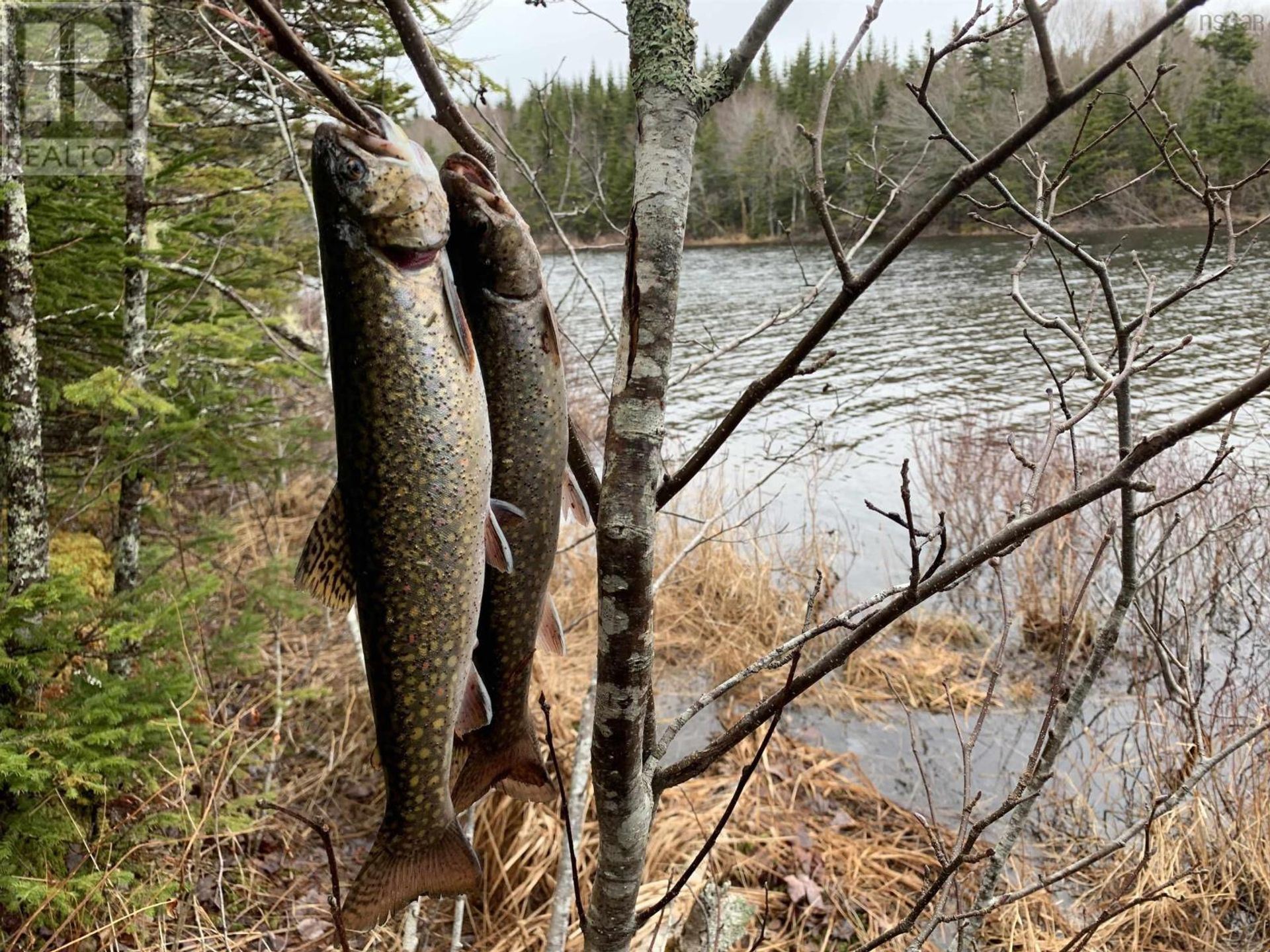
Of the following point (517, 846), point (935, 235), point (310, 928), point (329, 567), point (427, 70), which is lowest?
point (310, 928)

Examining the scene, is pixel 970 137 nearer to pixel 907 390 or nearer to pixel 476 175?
pixel 907 390

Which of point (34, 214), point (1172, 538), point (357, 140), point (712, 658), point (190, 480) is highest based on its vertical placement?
point (34, 214)

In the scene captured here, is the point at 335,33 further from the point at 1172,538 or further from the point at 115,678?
the point at 1172,538

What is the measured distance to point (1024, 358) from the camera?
57.4 feet

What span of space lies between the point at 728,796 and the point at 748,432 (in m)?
8.34

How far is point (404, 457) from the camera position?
116cm

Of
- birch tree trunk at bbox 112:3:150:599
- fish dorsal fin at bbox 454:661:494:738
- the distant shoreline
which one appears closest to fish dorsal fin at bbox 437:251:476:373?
fish dorsal fin at bbox 454:661:494:738

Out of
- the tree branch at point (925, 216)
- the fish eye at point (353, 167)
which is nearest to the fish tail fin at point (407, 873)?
the tree branch at point (925, 216)

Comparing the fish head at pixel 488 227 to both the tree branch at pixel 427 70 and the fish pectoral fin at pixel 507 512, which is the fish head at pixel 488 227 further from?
the fish pectoral fin at pixel 507 512

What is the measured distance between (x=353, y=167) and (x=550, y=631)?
0.82m

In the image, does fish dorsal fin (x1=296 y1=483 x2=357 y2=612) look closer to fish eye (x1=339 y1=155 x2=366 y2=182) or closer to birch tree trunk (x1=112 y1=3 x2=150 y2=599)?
fish eye (x1=339 y1=155 x2=366 y2=182)

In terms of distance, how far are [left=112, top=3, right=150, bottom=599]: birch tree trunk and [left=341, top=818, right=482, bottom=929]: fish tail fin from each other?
147 inches

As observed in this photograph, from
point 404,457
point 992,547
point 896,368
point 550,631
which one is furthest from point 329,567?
point 896,368

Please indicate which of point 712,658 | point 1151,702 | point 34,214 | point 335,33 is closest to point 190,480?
point 34,214
